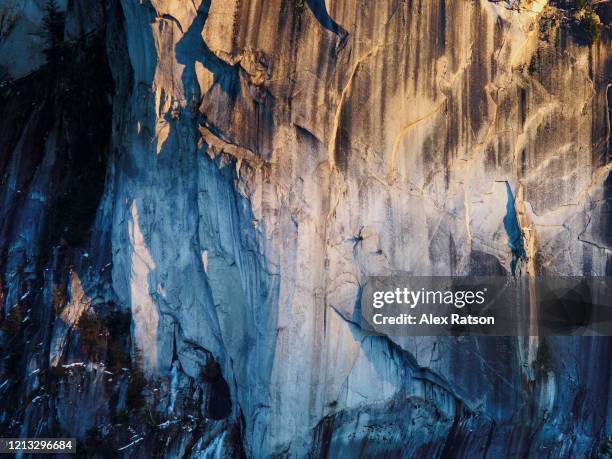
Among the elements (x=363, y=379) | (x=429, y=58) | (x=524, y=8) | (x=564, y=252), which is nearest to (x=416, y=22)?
(x=429, y=58)

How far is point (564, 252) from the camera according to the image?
12.7 metres

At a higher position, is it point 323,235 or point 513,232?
point 513,232

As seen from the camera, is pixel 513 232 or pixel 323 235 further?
pixel 513 232

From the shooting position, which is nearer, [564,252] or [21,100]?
[564,252]

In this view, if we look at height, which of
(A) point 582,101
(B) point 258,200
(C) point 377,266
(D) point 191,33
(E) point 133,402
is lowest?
(E) point 133,402

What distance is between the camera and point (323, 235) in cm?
1195

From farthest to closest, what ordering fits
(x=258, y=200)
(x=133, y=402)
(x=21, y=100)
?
1. (x=21, y=100)
2. (x=133, y=402)
3. (x=258, y=200)

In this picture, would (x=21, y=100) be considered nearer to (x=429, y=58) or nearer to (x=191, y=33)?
(x=191, y=33)

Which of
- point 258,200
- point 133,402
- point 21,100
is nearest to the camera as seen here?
point 258,200

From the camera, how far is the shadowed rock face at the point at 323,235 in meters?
11.9

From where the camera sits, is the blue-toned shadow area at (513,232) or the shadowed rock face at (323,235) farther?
the blue-toned shadow area at (513,232)

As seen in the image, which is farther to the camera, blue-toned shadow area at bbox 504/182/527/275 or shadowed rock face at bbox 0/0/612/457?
blue-toned shadow area at bbox 504/182/527/275

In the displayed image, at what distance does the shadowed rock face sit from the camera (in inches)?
469

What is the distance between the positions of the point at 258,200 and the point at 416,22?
449cm
